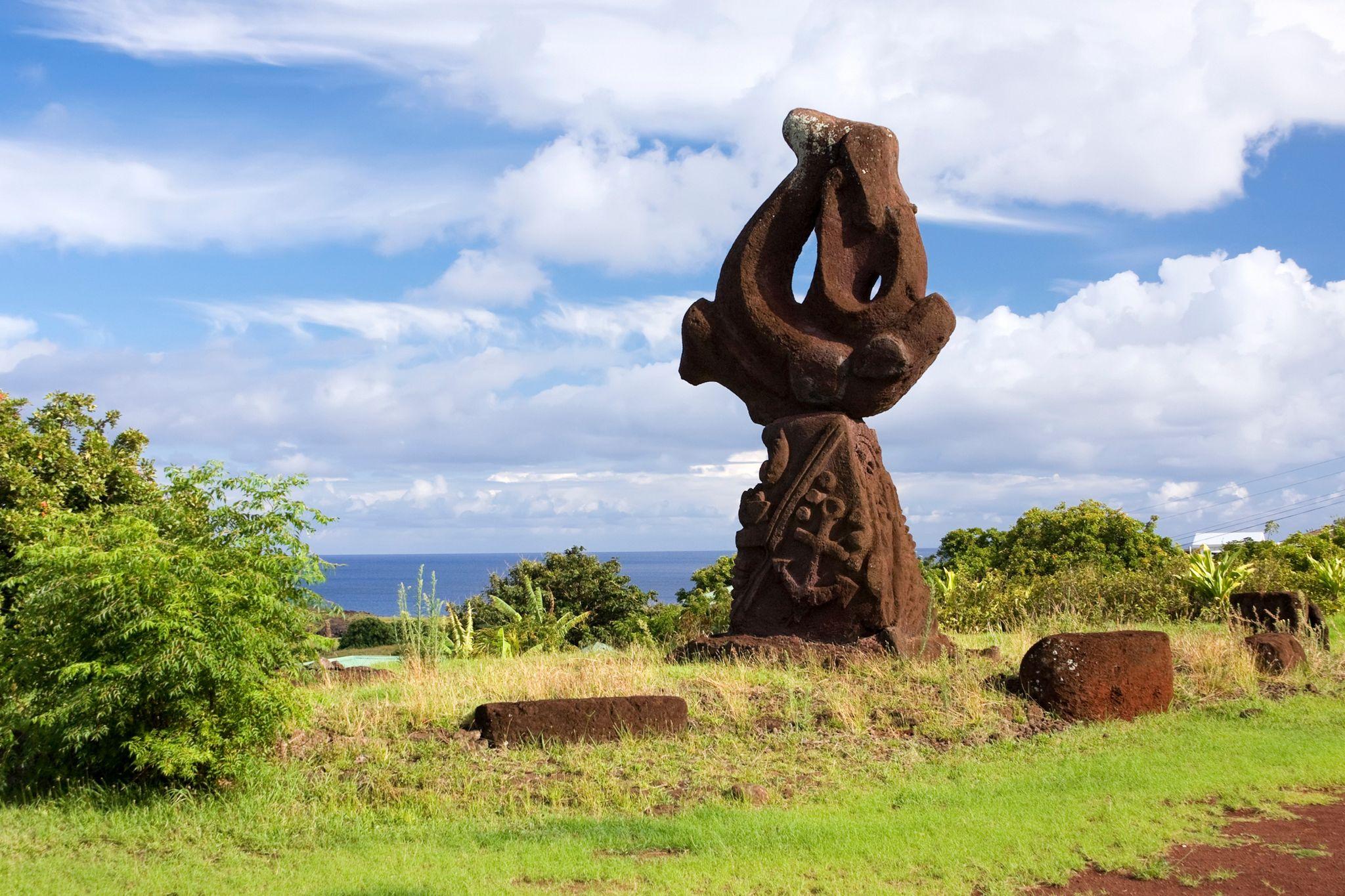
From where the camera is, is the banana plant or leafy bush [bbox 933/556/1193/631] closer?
leafy bush [bbox 933/556/1193/631]

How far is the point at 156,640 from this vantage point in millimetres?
6656

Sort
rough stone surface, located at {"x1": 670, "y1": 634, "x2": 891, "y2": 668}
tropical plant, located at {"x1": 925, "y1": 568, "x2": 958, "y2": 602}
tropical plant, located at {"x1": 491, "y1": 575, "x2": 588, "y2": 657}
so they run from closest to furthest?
rough stone surface, located at {"x1": 670, "y1": 634, "x2": 891, "y2": 668}
tropical plant, located at {"x1": 491, "y1": 575, "x2": 588, "y2": 657}
tropical plant, located at {"x1": 925, "y1": 568, "x2": 958, "y2": 602}

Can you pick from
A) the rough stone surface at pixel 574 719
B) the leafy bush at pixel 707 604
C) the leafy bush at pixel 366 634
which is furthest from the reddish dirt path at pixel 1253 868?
the leafy bush at pixel 366 634

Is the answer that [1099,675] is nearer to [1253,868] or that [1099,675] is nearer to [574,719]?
[1253,868]

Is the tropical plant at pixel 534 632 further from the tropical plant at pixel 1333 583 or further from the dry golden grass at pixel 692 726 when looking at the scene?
the tropical plant at pixel 1333 583

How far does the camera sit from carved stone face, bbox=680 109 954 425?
11.1 m

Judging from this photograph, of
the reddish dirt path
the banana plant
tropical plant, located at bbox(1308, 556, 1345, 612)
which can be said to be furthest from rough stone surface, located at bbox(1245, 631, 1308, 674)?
the banana plant

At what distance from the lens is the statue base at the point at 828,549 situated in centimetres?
1045

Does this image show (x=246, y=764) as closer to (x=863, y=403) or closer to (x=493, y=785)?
(x=493, y=785)

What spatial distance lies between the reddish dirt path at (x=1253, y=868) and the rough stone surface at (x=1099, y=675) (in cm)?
237

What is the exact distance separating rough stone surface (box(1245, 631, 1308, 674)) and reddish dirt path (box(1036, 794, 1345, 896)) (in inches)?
180

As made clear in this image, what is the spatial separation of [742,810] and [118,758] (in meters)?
3.78

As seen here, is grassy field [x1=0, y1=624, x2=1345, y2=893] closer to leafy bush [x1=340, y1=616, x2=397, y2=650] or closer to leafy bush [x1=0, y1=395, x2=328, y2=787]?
leafy bush [x1=0, y1=395, x2=328, y2=787]

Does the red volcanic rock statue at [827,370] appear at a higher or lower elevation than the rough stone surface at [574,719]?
higher
